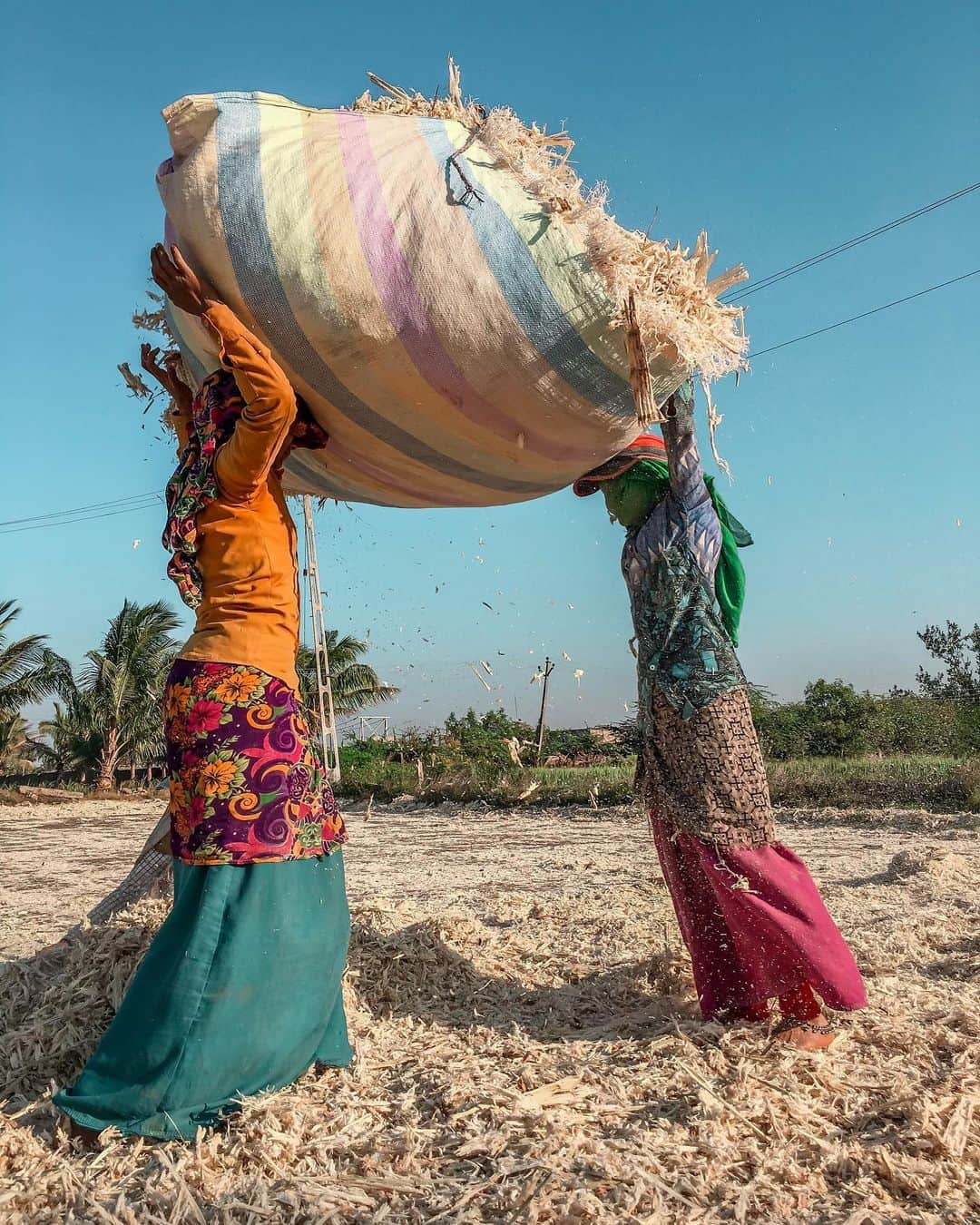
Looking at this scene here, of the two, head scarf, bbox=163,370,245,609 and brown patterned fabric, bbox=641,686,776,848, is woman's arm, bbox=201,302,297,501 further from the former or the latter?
brown patterned fabric, bbox=641,686,776,848

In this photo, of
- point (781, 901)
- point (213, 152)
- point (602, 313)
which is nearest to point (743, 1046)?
point (781, 901)

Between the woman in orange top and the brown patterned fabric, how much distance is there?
43.7 inches

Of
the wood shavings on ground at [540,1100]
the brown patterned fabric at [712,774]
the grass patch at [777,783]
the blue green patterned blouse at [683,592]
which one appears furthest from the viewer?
the grass patch at [777,783]

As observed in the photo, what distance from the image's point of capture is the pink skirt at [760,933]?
111 inches

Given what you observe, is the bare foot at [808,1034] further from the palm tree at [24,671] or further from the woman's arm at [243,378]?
the palm tree at [24,671]

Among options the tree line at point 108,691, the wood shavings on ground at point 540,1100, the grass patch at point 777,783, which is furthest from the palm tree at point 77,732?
the wood shavings on ground at point 540,1100

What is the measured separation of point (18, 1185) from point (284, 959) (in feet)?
2.51

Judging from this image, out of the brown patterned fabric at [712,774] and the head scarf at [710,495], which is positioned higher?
the head scarf at [710,495]

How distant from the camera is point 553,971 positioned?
3840 millimetres

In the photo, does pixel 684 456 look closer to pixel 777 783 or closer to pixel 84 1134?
pixel 84 1134

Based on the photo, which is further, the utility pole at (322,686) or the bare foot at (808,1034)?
the utility pole at (322,686)

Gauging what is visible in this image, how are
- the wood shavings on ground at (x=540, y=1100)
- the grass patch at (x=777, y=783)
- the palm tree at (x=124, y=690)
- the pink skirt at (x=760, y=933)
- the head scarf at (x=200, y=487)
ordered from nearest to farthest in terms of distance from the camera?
the wood shavings on ground at (x=540, y=1100)
the head scarf at (x=200, y=487)
the pink skirt at (x=760, y=933)
the grass patch at (x=777, y=783)
the palm tree at (x=124, y=690)

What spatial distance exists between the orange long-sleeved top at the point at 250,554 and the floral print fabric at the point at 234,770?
7 cm

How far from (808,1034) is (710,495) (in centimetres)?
179
